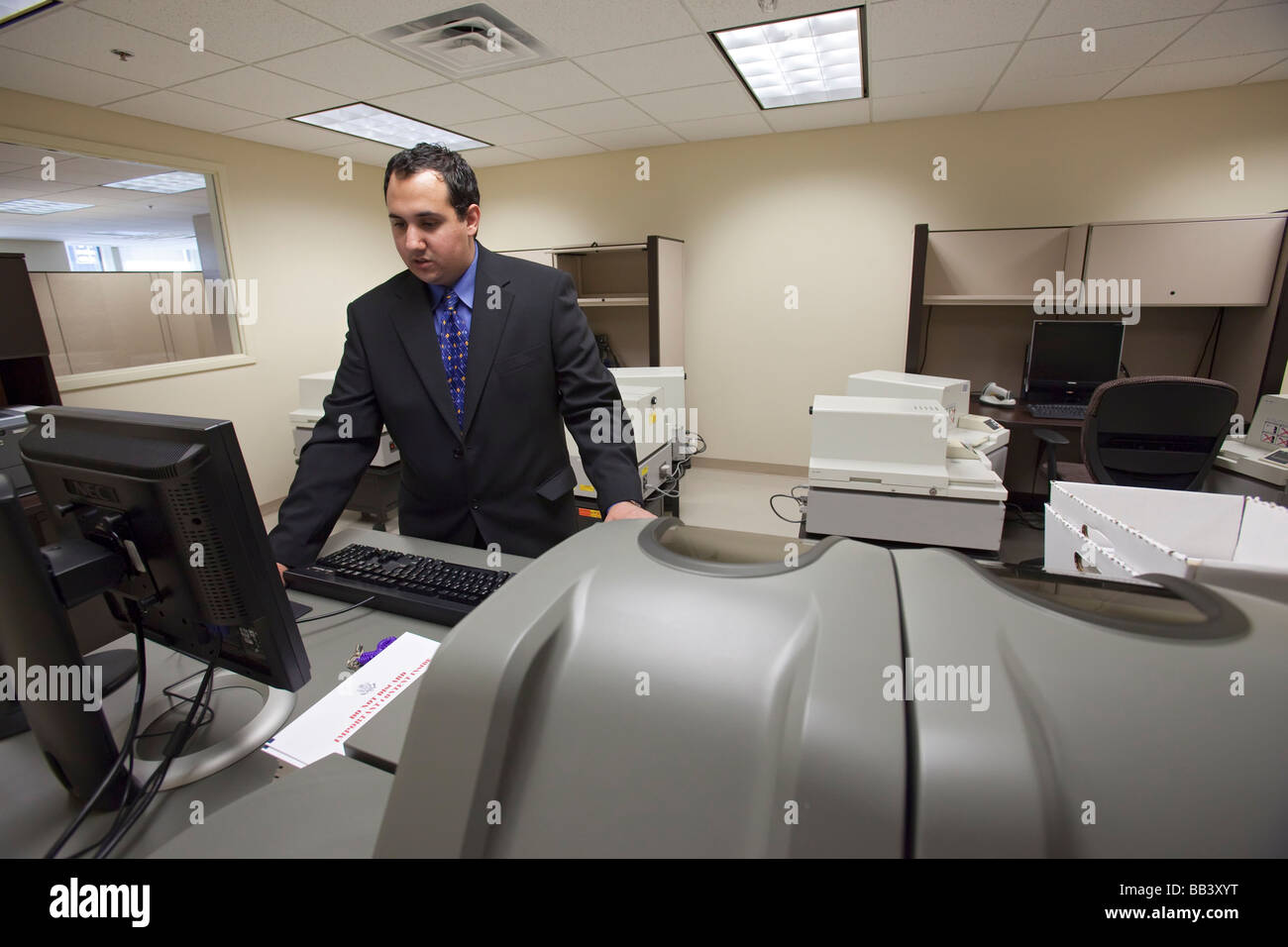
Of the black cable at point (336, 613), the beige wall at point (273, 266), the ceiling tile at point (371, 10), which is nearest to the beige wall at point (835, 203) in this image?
the beige wall at point (273, 266)

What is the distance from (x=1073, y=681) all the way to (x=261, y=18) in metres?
3.03

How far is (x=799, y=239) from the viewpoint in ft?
13.5

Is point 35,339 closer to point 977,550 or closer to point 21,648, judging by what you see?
point 21,648

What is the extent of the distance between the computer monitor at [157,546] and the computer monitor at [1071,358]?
3953 millimetres

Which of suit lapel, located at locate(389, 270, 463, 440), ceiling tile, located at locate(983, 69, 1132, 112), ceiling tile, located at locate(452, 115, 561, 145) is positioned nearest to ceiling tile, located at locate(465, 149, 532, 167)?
ceiling tile, located at locate(452, 115, 561, 145)

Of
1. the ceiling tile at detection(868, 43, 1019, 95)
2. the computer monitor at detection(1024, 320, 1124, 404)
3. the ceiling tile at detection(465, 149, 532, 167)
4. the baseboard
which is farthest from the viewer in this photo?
the baseboard

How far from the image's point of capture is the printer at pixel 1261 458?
222 cm

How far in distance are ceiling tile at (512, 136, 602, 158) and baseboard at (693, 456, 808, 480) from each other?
249 centimetres

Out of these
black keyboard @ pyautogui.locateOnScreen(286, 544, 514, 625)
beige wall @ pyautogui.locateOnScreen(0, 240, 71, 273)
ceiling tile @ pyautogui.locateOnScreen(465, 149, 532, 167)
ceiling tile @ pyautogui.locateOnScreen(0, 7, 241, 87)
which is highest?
ceiling tile @ pyautogui.locateOnScreen(465, 149, 532, 167)

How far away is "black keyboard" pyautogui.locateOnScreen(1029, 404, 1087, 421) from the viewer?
3053 mm

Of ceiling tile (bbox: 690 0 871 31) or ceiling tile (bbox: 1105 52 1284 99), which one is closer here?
ceiling tile (bbox: 690 0 871 31)

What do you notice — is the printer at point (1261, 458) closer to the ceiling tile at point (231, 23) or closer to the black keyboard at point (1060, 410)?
the black keyboard at point (1060, 410)

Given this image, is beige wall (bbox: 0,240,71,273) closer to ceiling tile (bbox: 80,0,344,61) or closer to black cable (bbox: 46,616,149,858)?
ceiling tile (bbox: 80,0,344,61)
